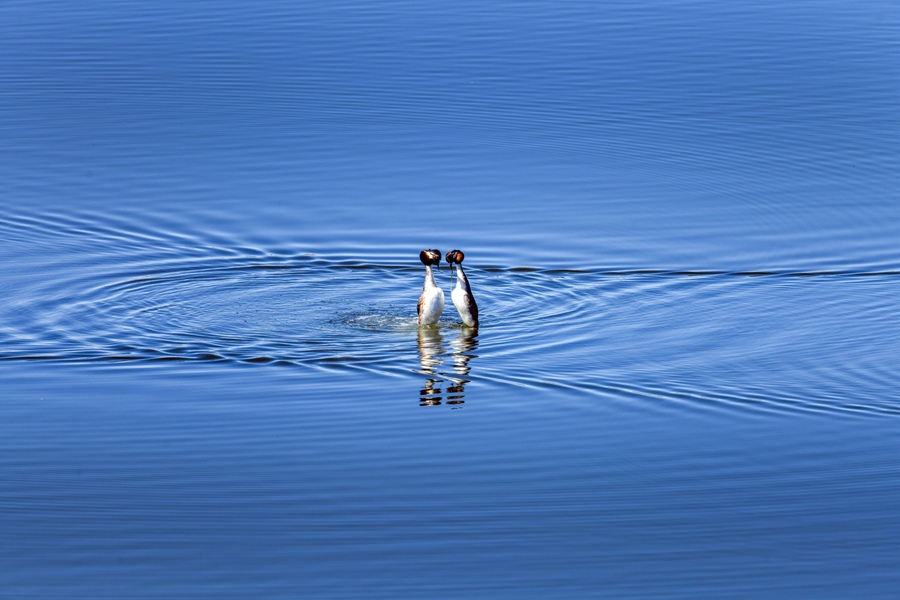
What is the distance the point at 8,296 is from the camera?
12742 mm

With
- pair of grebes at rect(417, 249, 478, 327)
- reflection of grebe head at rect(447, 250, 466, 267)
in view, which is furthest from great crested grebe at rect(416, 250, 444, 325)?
reflection of grebe head at rect(447, 250, 466, 267)

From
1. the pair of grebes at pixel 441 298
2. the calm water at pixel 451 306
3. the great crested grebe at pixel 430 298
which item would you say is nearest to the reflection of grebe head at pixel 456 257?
the pair of grebes at pixel 441 298

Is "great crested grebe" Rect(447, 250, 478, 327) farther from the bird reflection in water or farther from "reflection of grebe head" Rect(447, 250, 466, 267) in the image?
the bird reflection in water

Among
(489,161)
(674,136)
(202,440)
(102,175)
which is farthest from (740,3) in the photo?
(202,440)

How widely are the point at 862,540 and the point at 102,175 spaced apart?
→ 38.0 feet

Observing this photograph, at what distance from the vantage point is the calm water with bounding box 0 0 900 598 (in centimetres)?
802

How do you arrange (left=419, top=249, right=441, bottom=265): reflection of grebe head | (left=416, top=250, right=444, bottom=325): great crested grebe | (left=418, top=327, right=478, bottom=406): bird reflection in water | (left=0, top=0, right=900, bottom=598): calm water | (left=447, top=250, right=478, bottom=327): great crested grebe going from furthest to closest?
(left=419, top=249, right=441, bottom=265): reflection of grebe head
(left=416, top=250, right=444, bottom=325): great crested grebe
(left=447, top=250, right=478, bottom=327): great crested grebe
(left=418, top=327, right=478, bottom=406): bird reflection in water
(left=0, top=0, right=900, bottom=598): calm water

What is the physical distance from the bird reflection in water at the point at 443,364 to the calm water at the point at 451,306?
0.13ft

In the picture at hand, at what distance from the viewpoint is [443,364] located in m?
11.4

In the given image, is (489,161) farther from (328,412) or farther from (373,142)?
(328,412)

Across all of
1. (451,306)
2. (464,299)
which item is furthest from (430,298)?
(451,306)

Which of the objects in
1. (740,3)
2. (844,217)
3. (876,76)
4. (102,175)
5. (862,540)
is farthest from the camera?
(740,3)

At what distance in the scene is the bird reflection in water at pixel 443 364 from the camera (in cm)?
1055

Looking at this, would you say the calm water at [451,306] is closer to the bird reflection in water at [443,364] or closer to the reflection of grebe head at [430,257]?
the bird reflection in water at [443,364]
